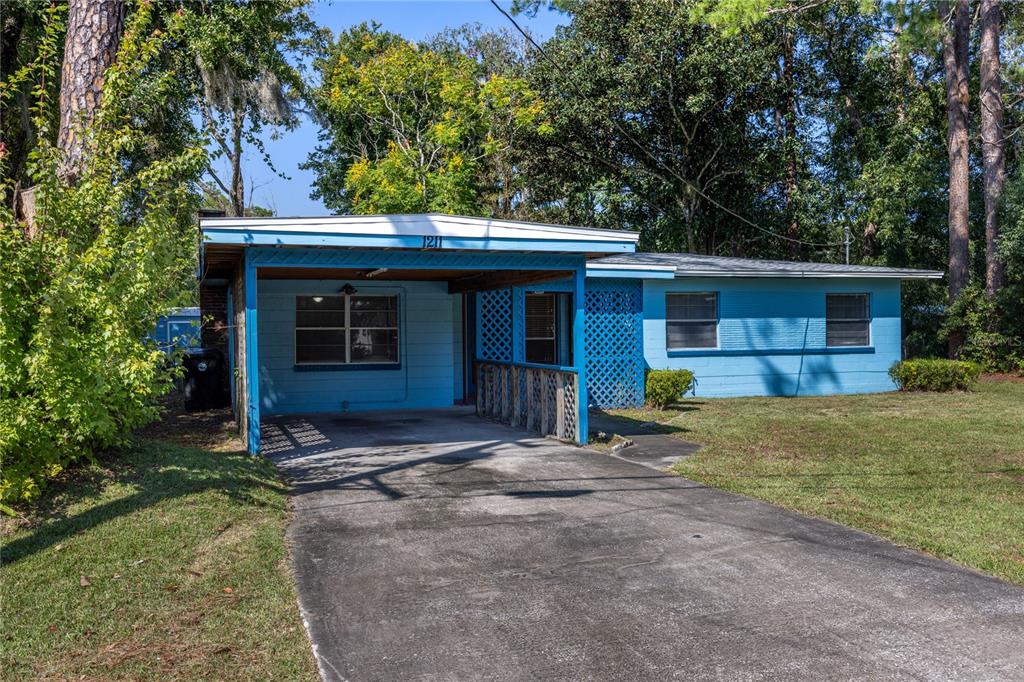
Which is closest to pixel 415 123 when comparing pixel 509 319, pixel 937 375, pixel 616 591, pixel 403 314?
pixel 403 314

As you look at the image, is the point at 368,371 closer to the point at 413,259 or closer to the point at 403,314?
the point at 403,314

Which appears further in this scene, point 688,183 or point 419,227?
point 688,183

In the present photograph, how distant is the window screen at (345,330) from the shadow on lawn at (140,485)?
18.1 feet

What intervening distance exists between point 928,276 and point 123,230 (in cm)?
1706

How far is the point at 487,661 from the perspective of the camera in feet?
13.2

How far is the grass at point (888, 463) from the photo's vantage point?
21.2 feet

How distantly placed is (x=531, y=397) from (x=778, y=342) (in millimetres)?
7923

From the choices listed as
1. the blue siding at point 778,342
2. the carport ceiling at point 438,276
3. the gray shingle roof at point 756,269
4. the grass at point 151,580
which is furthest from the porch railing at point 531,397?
the grass at point 151,580

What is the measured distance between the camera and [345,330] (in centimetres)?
1466

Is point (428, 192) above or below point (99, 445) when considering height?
above

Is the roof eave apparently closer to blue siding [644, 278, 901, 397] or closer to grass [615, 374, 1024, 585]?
blue siding [644, 278, 901, 397]

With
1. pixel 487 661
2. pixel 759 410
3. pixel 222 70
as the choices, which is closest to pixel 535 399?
pixel 759 410

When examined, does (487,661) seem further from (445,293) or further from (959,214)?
(959,214)

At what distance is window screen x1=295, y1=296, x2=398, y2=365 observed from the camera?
14.4m
